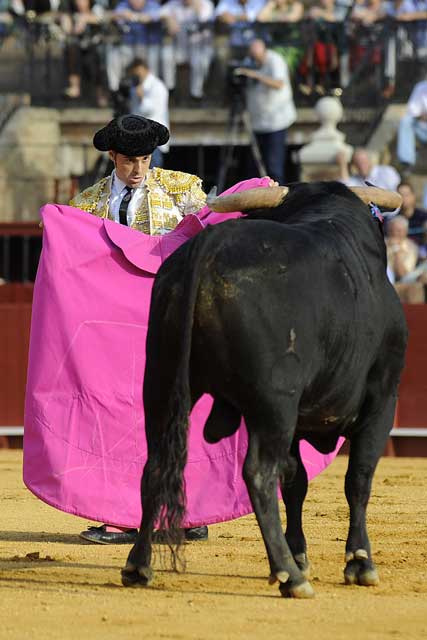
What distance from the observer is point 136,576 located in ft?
14.9

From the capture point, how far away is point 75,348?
550cm

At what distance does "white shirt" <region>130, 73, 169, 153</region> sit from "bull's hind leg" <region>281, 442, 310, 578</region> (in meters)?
7.31

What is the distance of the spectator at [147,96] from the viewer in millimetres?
12047

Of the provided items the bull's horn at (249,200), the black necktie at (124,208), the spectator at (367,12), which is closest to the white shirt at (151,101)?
the spectator at (367,12)

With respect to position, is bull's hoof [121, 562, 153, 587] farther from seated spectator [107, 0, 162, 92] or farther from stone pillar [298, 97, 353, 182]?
seated spectator [107, 0, 162, 92]

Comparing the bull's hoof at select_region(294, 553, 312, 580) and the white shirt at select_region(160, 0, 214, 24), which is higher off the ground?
the bull's hoof at select_region(294, 553, 312, 580)

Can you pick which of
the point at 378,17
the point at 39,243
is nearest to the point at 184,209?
the point at 39,243

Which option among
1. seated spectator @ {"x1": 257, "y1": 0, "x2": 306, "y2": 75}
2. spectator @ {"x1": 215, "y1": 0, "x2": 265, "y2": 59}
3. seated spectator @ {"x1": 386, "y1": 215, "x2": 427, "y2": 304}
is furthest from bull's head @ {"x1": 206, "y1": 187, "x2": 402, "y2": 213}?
spectator @ {"x1": 215, "y1": 0, "x2": 265, "y2": 59}

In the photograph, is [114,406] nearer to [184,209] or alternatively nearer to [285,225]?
[184,209]

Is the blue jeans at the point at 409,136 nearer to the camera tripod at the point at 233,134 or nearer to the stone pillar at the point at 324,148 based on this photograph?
the stone pillar at the point at 324,148

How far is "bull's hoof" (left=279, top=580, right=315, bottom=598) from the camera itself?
14.3 feet

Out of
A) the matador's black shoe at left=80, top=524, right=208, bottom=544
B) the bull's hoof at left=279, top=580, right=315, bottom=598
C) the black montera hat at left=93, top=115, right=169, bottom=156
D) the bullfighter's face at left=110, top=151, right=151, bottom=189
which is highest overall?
the black montera hat at left=93, top=115, right=169, bottom=156

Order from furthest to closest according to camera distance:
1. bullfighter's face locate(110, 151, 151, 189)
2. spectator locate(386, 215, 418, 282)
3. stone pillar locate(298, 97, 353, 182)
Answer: stone pillar locate(298, 97, 353, 182) < spectator locate(386, 215, 418, 282) < bullfighter's face locate(110, 151, 151, 189)

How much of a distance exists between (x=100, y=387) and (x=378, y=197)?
1220 millimetres
